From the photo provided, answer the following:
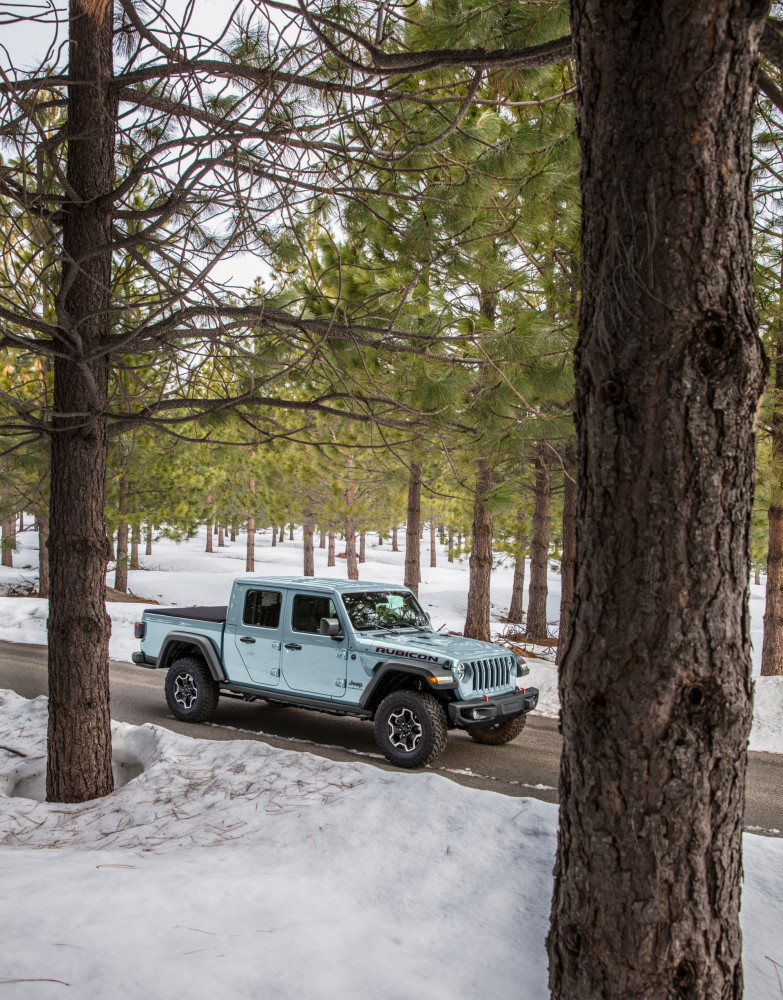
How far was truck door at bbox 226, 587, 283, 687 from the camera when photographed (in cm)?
813

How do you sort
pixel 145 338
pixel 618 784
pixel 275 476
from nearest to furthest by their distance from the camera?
pixel 618 784 < pixel 145 338 < pixel 275 476

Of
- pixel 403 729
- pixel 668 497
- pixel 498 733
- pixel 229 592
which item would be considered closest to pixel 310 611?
pixel 403 729

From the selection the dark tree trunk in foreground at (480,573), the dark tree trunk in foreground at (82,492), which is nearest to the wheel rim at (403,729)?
the dark tree trunk in foreground at (82,492)

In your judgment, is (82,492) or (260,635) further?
(260,635)

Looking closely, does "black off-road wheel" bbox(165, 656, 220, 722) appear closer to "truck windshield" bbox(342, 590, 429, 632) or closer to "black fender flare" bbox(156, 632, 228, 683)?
"black fender flare" bbox(156, 632, 228, 683)

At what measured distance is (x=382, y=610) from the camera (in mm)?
8125

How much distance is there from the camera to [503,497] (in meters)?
11.4

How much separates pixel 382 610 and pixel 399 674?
1.03m

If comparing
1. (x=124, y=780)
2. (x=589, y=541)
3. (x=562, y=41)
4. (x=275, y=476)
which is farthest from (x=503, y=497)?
(x=275, y=476)

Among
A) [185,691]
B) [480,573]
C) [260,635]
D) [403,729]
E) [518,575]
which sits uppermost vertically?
→ [480,573]

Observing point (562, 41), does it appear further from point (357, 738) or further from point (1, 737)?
point (1, 737)

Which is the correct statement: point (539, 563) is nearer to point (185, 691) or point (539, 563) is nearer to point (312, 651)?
point (312, 651)

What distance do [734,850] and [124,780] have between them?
6135 millimetres

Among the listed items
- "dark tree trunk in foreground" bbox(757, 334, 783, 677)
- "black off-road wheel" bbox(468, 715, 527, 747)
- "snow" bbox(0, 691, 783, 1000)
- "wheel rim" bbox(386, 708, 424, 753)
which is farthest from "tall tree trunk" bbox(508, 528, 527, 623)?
"snow" bbox(0, 691, 783, 1000)
